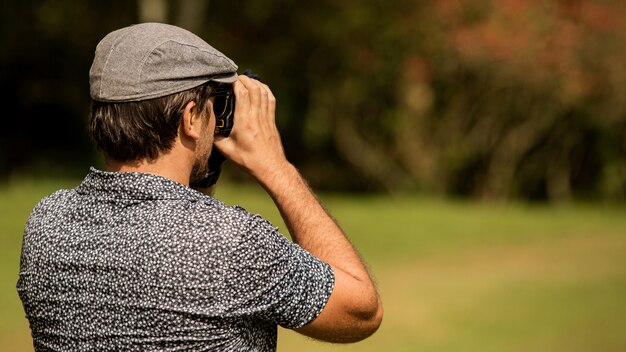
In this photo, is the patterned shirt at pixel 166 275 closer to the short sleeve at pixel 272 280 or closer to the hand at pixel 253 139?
the short sleeve at pixel 272 280

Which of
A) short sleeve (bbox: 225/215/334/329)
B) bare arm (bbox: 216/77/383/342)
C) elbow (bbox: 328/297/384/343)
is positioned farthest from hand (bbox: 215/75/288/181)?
elbow (bbox: 328/297/384/343)

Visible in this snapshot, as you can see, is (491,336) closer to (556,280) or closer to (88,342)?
(556,280)

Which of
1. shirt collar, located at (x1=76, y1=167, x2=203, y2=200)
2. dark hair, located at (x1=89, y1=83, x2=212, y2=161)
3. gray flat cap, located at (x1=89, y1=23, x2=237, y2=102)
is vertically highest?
gray flat cap, located at (x1=89, y1=23, x2=237, y2=102)

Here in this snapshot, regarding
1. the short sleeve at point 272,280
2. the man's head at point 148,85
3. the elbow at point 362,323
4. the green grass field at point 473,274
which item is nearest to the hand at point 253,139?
the man's head at point 148,85

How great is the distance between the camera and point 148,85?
2043 mm

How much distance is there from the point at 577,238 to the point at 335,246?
1268cm

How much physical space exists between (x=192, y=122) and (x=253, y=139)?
0.18 meters

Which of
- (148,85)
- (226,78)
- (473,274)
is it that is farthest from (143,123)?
(473,274)

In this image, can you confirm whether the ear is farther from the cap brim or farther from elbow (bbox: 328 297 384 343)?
elbow (bbox: 328 297 384 343)

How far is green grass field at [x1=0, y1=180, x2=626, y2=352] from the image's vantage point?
8336 millimetres

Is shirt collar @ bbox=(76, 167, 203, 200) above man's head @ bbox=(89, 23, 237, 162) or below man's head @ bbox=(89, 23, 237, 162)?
below

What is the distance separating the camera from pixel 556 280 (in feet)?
36.4

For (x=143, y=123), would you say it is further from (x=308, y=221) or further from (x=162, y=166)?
(x=308, y=221)

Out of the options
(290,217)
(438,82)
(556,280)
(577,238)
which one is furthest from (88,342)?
(438,82)
